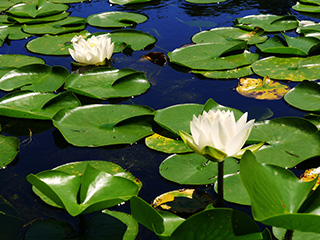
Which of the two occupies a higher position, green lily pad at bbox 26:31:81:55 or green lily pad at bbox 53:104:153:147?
green lily pad at bbox 53:104:153:147

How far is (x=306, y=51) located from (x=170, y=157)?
1.72 metres

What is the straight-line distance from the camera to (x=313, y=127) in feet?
6.31

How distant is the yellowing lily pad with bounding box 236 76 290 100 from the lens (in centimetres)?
245

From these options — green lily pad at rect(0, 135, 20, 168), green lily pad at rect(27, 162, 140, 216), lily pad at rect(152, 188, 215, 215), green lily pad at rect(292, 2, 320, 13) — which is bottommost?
green lily pad at rect(0, 135, 20, 168)

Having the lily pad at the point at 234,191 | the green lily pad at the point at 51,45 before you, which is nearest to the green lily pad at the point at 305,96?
the lily pad at the point at 234,191

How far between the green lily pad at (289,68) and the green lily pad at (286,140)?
0.74m

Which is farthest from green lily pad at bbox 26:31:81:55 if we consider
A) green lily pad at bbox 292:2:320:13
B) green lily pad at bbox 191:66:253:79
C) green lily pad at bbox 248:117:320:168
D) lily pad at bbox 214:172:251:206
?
green lily pad at bbox 292:2:320:13

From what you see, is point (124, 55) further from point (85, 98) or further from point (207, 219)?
point (207, 219)

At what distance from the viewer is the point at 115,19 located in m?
4.04

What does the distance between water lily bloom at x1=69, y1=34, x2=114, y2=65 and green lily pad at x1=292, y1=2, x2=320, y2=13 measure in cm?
227

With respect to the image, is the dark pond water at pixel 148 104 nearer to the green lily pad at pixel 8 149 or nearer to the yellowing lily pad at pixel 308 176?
the green lily pad at pixel 8 149

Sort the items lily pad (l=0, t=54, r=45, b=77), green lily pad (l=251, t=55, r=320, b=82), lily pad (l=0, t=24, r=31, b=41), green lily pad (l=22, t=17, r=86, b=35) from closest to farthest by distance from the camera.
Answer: green lily pad (l=251, t=55, r=320, b=82) → lily pad (l=0, t=54, r=45, b=77) → lily pad (l=0, t=24, r=31, b=41) → green lily pad (l=22, t=17, r=86, b=35)

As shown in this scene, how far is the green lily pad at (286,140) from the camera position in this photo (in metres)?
1.79

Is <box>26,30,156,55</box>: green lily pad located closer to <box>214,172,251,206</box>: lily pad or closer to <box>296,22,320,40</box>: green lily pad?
<box>296,22,320,40</box>: green lily pad
